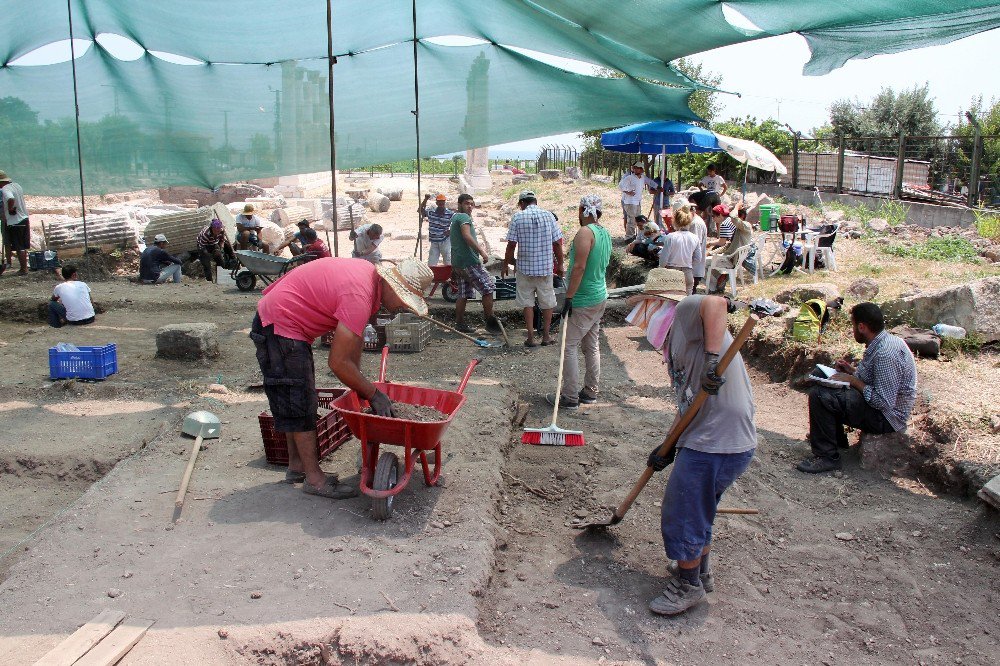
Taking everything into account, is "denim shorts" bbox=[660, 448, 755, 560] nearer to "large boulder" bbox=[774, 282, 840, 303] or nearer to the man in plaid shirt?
the man in plaid shirt

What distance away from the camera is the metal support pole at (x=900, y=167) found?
1767cm

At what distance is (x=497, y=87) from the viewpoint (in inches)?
395

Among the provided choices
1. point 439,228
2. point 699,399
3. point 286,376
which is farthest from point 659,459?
point 439,228

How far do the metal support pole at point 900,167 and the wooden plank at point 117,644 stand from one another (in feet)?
61.9

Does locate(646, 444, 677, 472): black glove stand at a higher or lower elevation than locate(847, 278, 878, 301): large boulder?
lower

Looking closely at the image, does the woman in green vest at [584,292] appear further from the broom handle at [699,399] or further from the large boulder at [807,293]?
the large boulder at [807,293]

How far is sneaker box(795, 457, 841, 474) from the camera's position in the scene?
548 centimetres

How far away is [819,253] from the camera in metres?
11.8

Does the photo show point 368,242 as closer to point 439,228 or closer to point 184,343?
point 439,228

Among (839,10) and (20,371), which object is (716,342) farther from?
(20,371)

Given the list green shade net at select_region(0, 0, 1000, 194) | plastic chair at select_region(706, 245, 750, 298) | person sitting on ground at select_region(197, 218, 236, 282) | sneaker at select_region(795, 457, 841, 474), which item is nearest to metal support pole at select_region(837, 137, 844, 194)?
plastic chair at select_region(706, 245, 750, 298)

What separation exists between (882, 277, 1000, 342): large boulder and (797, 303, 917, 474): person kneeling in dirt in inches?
87.7

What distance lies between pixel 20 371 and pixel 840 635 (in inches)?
285

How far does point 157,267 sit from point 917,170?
1699 centimetres
